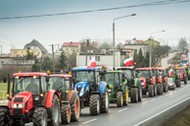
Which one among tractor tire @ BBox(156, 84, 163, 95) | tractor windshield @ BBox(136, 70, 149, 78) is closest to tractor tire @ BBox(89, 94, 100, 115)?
tractor windshield @ BBox(136, 70, 149, 78)

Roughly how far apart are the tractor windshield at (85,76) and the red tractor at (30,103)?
243 inches

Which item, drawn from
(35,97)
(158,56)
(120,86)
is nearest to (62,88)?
(35,97)

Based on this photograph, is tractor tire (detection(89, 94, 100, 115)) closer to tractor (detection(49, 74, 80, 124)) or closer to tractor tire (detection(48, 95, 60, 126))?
tractor (detection(49, 74, 80, 124))

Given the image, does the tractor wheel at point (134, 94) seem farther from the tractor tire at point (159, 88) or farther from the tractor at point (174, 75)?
the tractor at point (174, 75)

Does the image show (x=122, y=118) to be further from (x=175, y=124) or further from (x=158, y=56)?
(x=158, y=56)

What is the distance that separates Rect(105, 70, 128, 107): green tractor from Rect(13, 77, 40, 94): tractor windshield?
1254cm

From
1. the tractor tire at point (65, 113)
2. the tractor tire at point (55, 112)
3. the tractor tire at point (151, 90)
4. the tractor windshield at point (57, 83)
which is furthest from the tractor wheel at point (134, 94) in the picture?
the tractor tire at point (55, 112)

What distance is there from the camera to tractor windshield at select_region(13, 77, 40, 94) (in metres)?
16.8

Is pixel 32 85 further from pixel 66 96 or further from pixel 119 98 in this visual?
pixel 119 98

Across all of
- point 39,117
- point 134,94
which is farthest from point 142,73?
point 39,117

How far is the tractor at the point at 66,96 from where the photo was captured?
19.2m

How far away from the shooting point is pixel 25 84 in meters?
16.9

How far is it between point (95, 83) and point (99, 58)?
97.3m

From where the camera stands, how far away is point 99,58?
121312mm
